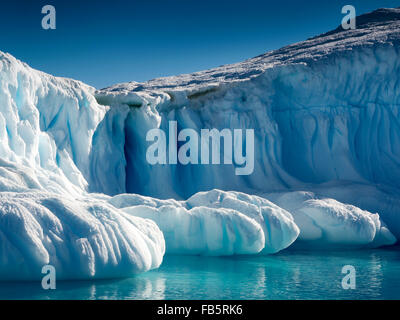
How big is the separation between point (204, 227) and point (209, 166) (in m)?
5.51

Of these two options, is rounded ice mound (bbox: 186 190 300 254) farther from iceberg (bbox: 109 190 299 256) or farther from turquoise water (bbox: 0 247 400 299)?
turquoise water (bbox: 0 247 400 299)

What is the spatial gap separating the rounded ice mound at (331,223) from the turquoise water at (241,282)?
141 cm

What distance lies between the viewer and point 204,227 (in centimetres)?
985

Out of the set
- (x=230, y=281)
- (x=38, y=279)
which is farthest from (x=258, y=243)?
(x=38, y=279)

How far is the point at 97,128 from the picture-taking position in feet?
45.6

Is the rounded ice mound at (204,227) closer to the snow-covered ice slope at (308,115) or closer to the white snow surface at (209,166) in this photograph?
the white snow surface at (209,166)

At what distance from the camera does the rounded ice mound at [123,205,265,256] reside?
9797 millimetres

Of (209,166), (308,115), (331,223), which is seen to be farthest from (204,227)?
(308,115)

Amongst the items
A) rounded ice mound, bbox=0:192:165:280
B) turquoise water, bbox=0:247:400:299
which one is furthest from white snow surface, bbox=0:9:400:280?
turquoise water, bbox=0:247:400:299

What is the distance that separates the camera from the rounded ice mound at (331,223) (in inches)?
467

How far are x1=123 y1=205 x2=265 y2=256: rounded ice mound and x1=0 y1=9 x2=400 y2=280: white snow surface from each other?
2cm

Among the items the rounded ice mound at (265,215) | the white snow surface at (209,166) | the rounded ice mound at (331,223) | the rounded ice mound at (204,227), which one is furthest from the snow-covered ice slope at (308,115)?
the rounded ice mound at (204,227)

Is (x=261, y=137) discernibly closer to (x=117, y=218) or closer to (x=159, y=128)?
(x=159, y=128)
